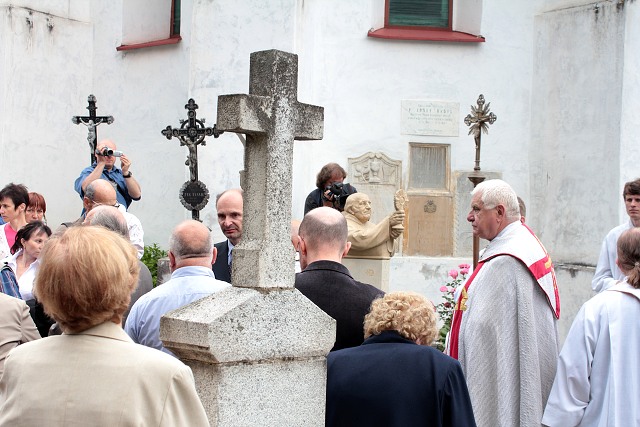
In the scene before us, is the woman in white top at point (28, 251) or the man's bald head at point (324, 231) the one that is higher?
the man's bald head at point (324, 231)

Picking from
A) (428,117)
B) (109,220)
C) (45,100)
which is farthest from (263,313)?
(45,100)

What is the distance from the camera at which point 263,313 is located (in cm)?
374

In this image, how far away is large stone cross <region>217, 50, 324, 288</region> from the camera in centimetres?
380

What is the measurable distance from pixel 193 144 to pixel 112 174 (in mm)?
1549

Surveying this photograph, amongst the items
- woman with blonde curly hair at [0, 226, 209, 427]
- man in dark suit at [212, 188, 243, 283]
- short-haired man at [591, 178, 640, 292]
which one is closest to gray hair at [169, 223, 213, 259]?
man in dark suit at [212, 188, 243, 283]

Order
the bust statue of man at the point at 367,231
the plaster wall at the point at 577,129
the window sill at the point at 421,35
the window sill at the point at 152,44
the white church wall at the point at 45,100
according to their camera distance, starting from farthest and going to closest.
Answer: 1. the white church wall at the point at 45,100
2. the window sill at the point at 152,44
3. the window sill at the point at 421,35
4. the plaster wall at the point at 577,129
5. the bust statue of man at the point at 367,231

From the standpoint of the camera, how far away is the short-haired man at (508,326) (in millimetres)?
5590

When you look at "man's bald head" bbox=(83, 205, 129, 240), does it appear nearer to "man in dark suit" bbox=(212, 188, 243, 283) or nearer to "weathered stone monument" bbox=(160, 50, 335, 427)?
"man in dark suit" bbox=(212, 188, 243, 283)

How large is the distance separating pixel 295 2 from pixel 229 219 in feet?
22.5

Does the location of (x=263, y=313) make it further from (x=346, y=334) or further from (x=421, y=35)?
(x=421, y=35)

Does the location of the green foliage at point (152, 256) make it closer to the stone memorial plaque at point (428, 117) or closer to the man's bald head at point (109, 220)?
the stone memorial plaque at point (428, 117)

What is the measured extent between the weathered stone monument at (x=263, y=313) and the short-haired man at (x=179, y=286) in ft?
3.42

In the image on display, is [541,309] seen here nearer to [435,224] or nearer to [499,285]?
[499,285]

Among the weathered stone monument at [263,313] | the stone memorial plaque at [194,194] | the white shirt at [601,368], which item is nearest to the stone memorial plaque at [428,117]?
the stone memorial plaque at [194,194]
